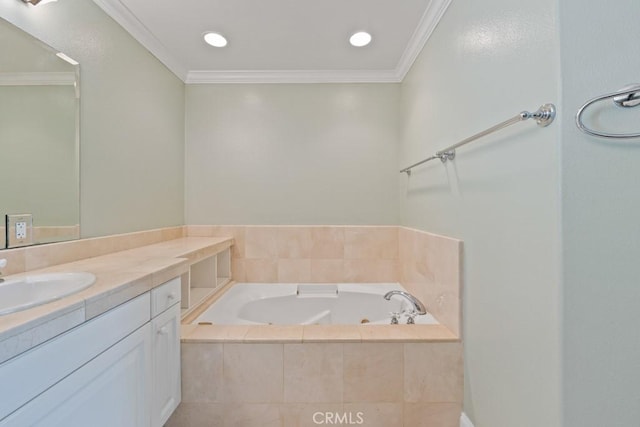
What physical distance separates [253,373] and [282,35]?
6.94 feet

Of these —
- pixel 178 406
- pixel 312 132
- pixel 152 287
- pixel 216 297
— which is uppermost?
pixel 312 132

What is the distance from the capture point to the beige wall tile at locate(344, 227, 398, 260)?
2.49 metres

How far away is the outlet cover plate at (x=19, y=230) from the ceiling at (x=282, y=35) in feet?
4.12

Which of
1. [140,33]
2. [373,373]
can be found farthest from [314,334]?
[140,33]

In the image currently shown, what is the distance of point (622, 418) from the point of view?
79 cm

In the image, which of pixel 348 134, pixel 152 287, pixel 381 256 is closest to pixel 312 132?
pixel 348 134

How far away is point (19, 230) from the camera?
1.16m

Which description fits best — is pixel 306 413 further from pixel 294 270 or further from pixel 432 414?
pixel 294 270

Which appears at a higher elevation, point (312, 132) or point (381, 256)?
point (312, 132)

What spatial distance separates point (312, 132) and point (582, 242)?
6.75 feet

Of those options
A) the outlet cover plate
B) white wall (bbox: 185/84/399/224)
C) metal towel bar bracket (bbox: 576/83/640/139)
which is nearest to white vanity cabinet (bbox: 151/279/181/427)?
the outlet cover plate

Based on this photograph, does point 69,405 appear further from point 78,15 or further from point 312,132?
point 312,132

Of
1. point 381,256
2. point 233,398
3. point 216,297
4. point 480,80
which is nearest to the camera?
point 480,80

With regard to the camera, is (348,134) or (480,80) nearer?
(480,80)
